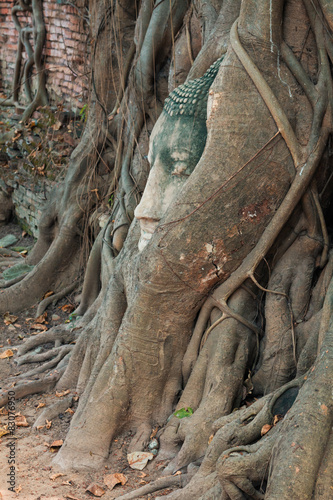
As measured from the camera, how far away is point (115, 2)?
5.93 m

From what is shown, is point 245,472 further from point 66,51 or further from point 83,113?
Answer: point 66,51

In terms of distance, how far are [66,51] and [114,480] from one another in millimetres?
5500

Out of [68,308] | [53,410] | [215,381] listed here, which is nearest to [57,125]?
[68,308]

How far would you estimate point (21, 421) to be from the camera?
4211 mm

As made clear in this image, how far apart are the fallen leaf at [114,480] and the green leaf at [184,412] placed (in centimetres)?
46

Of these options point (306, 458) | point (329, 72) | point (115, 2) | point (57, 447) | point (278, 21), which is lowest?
point (57, 447)

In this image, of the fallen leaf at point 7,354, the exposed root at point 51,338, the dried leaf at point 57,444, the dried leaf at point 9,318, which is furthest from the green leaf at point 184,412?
the dried leaf at point 9,318

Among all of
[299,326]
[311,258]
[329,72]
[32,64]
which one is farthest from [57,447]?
[32,64]

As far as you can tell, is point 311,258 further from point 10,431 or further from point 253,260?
point 10,431

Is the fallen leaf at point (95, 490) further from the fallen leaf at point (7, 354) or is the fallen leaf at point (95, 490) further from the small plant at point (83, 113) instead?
the small plant at point (83, 113)

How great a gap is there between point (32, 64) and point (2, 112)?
990 mm

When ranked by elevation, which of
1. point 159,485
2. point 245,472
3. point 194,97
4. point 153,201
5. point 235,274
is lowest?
point 159,485

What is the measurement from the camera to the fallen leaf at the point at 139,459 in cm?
356

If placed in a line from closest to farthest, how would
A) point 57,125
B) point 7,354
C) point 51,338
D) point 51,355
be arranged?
point 51,355, point 7,354, point 51,338, point 57,125
